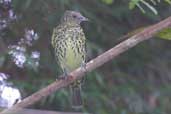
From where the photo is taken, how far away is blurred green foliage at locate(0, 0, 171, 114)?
389cm

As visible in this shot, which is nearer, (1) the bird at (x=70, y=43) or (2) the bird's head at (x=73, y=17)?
(2) the bird's head at (x=73, y=17)

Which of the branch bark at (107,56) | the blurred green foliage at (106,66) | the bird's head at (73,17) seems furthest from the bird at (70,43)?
the branch bark at (107,56)

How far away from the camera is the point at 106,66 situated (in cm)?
430

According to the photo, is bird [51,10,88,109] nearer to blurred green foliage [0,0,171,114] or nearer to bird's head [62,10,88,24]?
bird's head [62,10,88,24]

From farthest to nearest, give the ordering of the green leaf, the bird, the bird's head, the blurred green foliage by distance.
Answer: the blurred green foliage → the bird → the bird's head → the green leaf

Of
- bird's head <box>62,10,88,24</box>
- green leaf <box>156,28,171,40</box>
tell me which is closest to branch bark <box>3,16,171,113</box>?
green leaf <box>156,28,171,40</box>

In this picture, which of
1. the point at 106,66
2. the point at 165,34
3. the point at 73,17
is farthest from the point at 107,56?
the point at 106,66

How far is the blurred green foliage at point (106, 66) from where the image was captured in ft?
12.8

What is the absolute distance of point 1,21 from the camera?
157 inches

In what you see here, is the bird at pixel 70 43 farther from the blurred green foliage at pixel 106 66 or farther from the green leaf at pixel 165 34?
the green leaf at pixel 165 34

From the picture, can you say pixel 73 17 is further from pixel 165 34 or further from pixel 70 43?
pixel 165 34

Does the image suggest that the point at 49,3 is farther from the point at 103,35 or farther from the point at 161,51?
the point at 161,51

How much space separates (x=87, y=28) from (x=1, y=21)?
0.58m

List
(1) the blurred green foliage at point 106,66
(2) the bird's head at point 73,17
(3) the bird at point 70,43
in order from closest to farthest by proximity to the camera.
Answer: (2) the bird's head at point 73,17 → (3) the bird at point 70,43 → (1) the blurred green foliage at point 106,66
